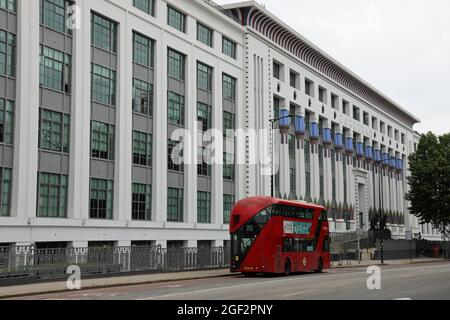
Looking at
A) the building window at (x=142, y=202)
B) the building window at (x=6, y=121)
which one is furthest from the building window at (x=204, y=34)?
the building window at (x=6, y=121)

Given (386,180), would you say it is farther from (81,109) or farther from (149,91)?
(81,109)

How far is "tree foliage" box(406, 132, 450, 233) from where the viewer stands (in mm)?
72938

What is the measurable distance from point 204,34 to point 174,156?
11353mm

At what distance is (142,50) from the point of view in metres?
42.9

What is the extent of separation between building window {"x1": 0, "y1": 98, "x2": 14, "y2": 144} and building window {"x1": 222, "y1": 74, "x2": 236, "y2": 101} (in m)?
22.8

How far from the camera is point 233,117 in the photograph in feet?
174

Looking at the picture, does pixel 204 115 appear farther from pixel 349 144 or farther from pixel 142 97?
pixel 349 144

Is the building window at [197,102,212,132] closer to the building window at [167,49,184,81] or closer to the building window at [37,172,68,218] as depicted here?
the building window at [167,49,184,81]

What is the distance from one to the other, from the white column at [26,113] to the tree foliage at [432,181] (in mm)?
52935

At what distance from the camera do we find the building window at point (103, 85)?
38275 mm

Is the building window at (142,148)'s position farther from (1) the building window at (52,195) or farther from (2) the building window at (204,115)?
(1) the building window at (52,195)

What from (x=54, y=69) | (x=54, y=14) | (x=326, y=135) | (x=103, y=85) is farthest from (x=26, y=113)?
(x=326, y=135)

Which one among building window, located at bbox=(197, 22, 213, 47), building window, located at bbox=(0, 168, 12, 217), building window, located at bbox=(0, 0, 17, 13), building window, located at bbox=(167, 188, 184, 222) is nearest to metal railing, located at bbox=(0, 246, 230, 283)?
building window, located at bbox=(0, 168, 12, 217)

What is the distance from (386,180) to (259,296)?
76221mm
